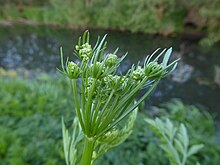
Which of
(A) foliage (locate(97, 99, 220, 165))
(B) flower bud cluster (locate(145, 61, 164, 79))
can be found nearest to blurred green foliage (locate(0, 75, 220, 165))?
(A) foliage (locate(97, 99, 220, 165))

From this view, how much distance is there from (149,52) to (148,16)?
23.4 ft

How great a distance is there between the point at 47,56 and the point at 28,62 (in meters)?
1.01

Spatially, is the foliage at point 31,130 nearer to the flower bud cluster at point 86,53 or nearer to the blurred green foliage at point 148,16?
the flower bud cluster at point 86,53

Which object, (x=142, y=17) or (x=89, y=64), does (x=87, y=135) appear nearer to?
(x=89, y=64)

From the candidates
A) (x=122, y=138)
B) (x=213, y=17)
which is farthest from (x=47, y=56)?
(x=122, y=138)

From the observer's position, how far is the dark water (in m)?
7.80

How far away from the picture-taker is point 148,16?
15055 mm

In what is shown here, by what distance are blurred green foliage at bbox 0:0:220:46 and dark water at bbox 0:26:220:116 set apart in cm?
99

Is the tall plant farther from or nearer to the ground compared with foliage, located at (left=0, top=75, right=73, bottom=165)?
farther from the ground

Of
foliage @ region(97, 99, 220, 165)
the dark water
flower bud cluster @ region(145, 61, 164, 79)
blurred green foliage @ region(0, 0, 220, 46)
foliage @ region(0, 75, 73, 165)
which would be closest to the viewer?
flower bud cluster @ region(145, 61, 164, 79)

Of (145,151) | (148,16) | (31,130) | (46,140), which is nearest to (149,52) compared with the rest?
(145,151)

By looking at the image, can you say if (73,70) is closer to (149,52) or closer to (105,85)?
(105,85)

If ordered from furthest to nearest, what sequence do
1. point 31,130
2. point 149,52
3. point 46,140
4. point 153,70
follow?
point 149,52 < point 31,130 < point 46,140 < point 153,70

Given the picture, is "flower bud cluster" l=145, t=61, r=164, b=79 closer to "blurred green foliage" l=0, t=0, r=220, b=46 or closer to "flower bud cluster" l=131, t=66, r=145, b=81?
"flower bud cluster" l=131, t=66, r=145, b=81
